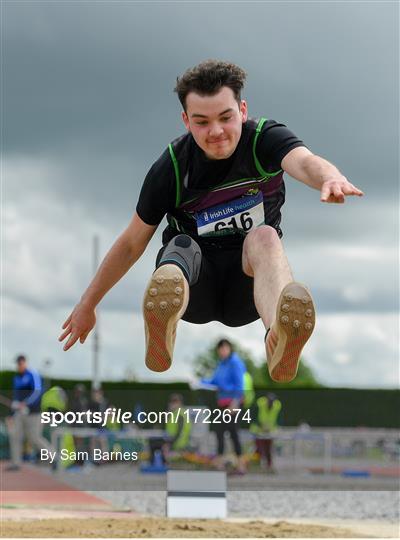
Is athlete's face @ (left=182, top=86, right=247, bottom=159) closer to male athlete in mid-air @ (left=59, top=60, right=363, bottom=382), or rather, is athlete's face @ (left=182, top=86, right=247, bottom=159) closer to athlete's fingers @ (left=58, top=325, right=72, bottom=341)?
male athlete in mid-air @ (left=59, top=60, right=363, bottom=382)

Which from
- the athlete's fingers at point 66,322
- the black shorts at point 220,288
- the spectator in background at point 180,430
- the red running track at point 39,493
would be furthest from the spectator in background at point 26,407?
the black shorts at point 220,288

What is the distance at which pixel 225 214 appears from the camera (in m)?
5.43

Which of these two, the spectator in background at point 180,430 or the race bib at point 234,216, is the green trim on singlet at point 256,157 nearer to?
the race bib at point 234,216

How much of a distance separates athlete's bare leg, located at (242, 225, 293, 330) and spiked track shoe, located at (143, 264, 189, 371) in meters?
0.42

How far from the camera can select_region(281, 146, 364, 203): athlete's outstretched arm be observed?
4.05 m

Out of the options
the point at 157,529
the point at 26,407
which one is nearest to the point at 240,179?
the point at 157,529

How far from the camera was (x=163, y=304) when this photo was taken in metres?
4.80

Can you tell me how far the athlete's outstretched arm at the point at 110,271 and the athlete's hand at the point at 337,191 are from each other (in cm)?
174

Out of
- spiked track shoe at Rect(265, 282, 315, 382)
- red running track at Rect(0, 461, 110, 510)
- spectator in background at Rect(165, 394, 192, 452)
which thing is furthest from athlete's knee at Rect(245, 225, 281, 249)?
spectator in background at Rect(165, 394, 192, 452)

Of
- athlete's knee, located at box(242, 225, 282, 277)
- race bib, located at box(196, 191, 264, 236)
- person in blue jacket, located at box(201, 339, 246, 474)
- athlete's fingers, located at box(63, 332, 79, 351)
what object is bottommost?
person in blue jacket, located at box(201, 339, 246, 474)

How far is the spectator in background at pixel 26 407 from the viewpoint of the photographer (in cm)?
1556

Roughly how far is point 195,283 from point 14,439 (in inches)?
458

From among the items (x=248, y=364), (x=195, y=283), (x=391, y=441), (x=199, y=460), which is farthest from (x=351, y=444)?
(x=248, y=364)

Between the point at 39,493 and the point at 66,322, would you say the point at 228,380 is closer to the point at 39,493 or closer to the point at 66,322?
the point at 39,493
